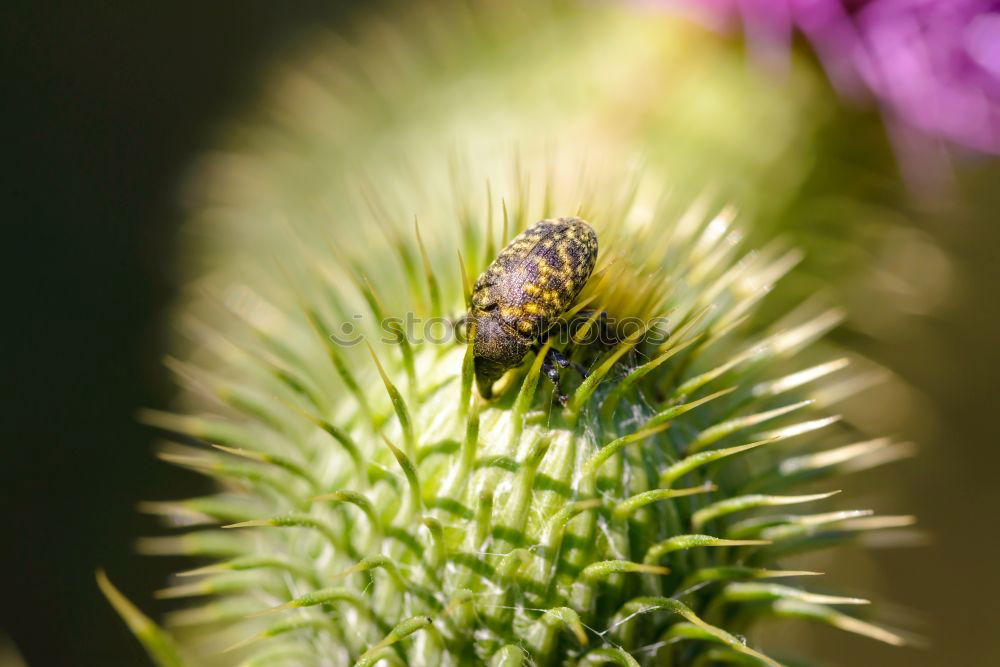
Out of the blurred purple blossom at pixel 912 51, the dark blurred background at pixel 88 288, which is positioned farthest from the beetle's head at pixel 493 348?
the dark blurred background at pixel 88 288

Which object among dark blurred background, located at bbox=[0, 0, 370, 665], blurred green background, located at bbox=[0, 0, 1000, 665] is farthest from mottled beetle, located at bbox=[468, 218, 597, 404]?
dark blurred background, located at bbox=[0, 0, 370, 665]

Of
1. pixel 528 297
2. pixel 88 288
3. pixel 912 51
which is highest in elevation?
pixel 912 51

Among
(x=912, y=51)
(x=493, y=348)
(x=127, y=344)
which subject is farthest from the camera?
(x=127, y=344)

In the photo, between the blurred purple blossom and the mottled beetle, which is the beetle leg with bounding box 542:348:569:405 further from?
the blurred purple blossom

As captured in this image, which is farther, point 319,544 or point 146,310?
point 146,310

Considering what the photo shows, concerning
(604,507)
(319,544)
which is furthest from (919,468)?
(319,544)

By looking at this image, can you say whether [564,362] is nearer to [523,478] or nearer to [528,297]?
[528,297]

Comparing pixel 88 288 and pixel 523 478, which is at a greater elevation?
pixel 88 288

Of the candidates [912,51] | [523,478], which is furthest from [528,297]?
[912,51]

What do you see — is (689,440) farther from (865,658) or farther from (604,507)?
(865,658)
